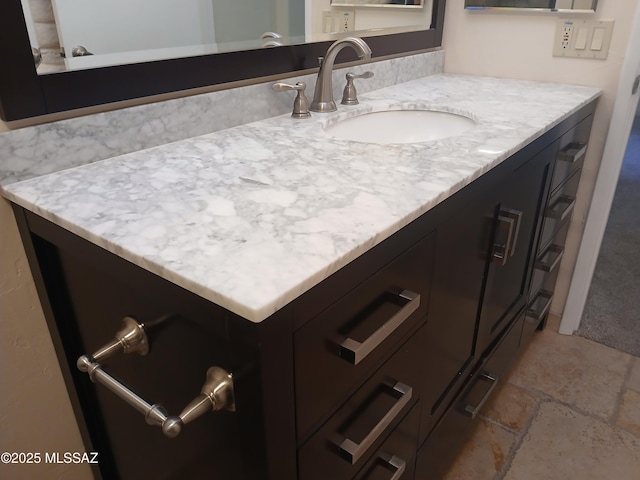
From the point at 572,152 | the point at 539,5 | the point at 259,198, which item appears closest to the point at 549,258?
the point at 572,152

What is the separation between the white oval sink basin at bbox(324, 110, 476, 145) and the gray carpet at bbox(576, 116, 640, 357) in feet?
3.32

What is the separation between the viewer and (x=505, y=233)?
1.13 meters

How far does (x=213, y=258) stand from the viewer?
59 cm

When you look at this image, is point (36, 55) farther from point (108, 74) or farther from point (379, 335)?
point (379, 335)

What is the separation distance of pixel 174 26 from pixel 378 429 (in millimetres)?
907

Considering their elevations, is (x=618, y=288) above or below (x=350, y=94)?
below

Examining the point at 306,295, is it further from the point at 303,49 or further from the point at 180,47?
the point at 303,49

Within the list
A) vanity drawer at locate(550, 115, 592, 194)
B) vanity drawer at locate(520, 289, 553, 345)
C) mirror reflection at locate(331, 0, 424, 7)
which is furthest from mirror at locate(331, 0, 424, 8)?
vanity drawer at locate(520, 289, 553, 345)

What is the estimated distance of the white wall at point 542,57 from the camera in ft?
5.09

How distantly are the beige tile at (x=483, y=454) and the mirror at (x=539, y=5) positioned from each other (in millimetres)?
1277

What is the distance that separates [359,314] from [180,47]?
27.8 inches

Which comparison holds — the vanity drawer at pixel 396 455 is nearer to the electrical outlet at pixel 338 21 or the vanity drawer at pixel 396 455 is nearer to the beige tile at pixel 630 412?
the beige tile at pixel 630 412

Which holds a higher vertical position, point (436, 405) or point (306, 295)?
point (306, 295)

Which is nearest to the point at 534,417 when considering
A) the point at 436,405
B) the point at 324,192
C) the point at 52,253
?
the point at 436,405
